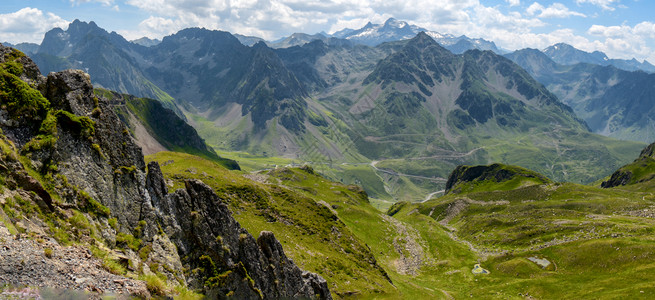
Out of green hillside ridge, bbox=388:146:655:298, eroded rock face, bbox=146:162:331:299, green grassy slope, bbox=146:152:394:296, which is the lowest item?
green hillside ridge, bbox=388:146:655:298

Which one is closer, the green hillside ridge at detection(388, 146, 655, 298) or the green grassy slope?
the green grassy slope

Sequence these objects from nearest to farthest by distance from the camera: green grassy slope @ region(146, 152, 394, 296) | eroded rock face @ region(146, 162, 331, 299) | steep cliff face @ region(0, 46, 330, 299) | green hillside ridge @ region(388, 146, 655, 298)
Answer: steep cliff face @ region(0, 46, 330, 299)
eroded rock face @ region(146, 162, 331, 299)
green grassy slope @ region(146, 152, 394, 296)
green hillside ridge @ region(388, 146, 655, 298)

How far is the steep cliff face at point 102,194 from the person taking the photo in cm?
1967

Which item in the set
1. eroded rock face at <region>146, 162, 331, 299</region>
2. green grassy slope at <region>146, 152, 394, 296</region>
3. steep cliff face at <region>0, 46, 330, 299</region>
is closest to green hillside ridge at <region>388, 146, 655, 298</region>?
green grassy slope at <region>146, 152, 394, 296</region>

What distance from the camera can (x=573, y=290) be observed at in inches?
2773

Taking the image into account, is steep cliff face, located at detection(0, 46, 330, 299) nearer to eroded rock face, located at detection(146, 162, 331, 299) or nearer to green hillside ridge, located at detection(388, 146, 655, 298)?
eroded rock face, located at detection(146, 162, 331, 299)

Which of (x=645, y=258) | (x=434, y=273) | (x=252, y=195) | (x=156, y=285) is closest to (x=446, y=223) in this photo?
(x=434, y=273)

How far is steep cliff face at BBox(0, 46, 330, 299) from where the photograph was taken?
1967 centimetres

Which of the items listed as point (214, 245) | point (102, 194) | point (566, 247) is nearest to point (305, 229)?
point (214, 245)

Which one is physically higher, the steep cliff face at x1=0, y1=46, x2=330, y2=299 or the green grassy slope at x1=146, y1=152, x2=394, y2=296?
the steep cliff face at x1=0, y1=46, x2=330, y2=299

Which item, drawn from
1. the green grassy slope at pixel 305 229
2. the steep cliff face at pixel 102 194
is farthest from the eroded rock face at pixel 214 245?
the green grassy slope at pixel 305 229

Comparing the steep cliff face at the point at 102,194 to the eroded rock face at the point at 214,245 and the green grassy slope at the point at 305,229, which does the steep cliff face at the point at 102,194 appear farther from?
the green grassy slope at the point at 305,229

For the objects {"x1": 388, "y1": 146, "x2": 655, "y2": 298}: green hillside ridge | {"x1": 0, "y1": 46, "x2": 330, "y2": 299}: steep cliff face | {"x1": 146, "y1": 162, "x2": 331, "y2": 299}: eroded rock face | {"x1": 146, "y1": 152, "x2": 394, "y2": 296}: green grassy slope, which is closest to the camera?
{"x1": 0, "y1": 46, "x2": 330, "y2": 299}: steep cliff face

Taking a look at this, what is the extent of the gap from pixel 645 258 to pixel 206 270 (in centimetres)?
8726
